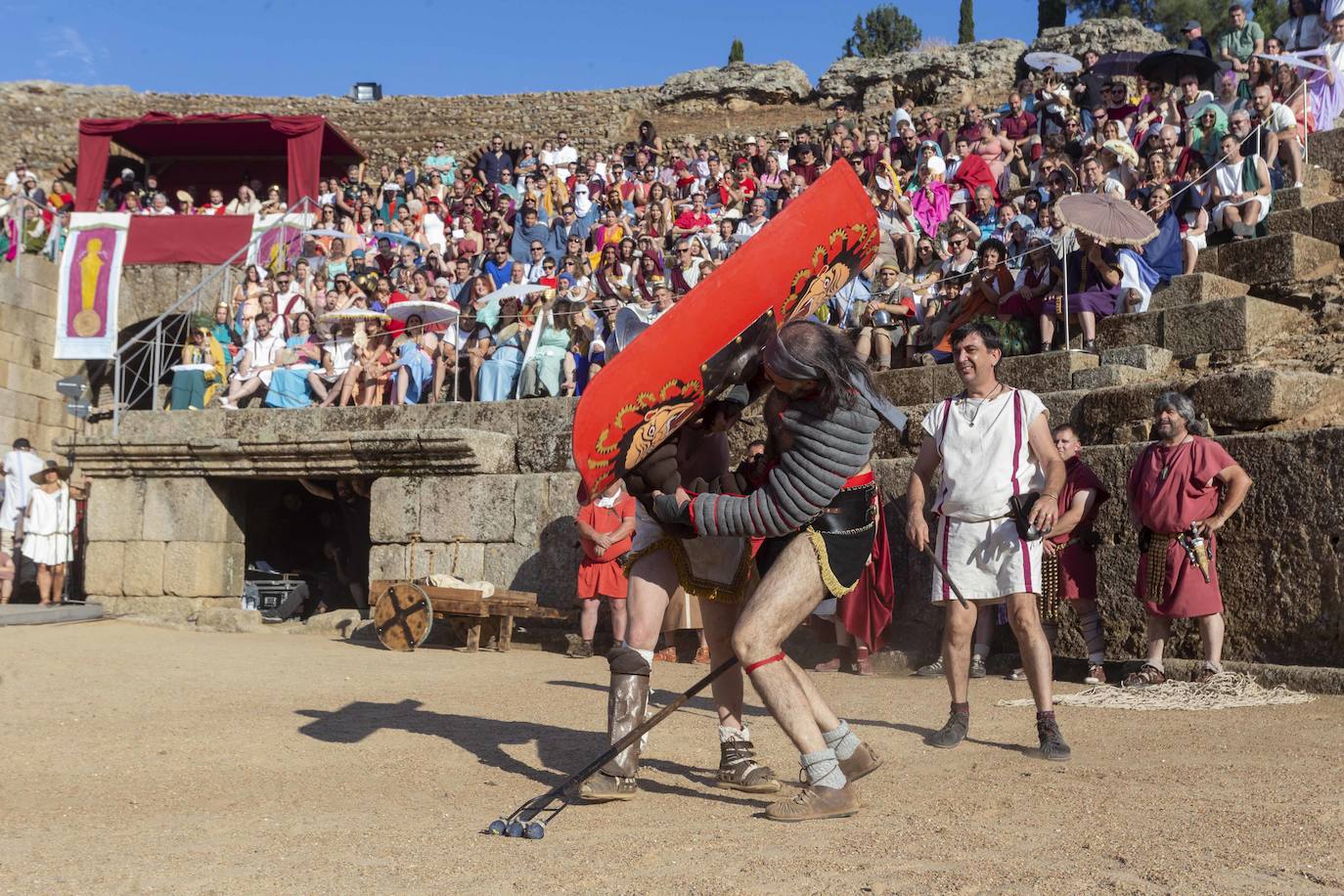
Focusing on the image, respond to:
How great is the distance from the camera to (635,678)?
407 centimetres

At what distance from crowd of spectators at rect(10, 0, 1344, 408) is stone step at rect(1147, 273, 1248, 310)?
127 millimetres

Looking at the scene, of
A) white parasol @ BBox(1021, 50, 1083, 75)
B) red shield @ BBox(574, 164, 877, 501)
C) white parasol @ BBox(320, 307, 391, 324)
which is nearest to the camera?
red shield @ BBox(574, 164, 877, 501)

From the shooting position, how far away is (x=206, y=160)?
22875 mm

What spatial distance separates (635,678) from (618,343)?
4.79 metres

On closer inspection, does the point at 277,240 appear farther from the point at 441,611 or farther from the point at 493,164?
the point at 441,611

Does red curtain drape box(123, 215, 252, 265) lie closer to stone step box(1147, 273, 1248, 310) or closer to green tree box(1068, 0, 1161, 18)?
stone step box(1147, 273, 1248, 310)

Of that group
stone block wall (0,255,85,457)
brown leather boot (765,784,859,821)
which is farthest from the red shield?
stone block wall (0,255,85,457)

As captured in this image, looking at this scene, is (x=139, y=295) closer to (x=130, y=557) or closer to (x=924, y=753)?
(x=130, y=557)

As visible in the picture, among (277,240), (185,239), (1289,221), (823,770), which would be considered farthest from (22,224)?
(823,770)

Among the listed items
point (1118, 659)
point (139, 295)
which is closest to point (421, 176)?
point (139, 295)

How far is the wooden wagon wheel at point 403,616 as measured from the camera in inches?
342

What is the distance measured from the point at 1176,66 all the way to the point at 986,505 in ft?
30.6

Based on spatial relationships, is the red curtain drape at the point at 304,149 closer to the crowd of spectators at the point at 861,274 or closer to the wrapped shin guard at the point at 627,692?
the crowd of spectators at the point at 861,274

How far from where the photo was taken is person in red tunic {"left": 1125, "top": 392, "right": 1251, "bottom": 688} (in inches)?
232
